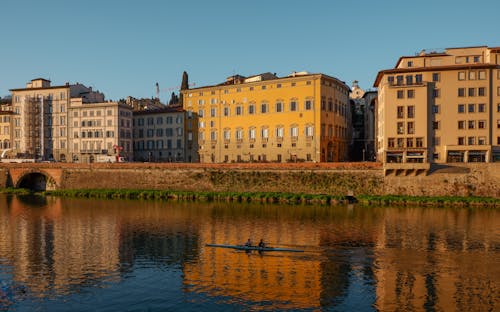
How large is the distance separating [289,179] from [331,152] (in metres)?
18.6

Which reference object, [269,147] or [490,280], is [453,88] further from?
[490,280]

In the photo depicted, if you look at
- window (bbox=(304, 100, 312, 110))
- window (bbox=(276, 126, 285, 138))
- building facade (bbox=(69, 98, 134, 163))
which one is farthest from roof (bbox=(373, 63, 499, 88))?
building facade (bbox=(69, 98, 134, 163))

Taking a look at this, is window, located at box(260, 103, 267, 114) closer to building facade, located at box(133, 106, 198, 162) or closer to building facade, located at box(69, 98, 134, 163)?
building facade, located at box(133, 106, 198, 162)

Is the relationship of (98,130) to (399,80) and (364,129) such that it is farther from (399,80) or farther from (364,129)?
(399,80)

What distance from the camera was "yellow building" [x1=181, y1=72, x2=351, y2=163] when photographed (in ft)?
283

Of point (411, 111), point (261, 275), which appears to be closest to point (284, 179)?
point (411, 111)

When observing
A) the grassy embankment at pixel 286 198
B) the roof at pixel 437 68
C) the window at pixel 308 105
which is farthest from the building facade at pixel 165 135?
the roof at pixel 437 68

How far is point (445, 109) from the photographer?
7144 centimetres

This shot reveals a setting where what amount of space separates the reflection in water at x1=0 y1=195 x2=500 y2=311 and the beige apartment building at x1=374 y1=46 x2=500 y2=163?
16.0m

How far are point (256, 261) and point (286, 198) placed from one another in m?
36.8

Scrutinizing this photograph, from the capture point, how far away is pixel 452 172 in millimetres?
66938

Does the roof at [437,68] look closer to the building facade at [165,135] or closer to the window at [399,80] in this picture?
the window at [399,80]

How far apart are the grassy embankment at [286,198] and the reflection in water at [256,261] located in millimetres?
5398

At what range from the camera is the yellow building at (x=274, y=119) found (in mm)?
86250
